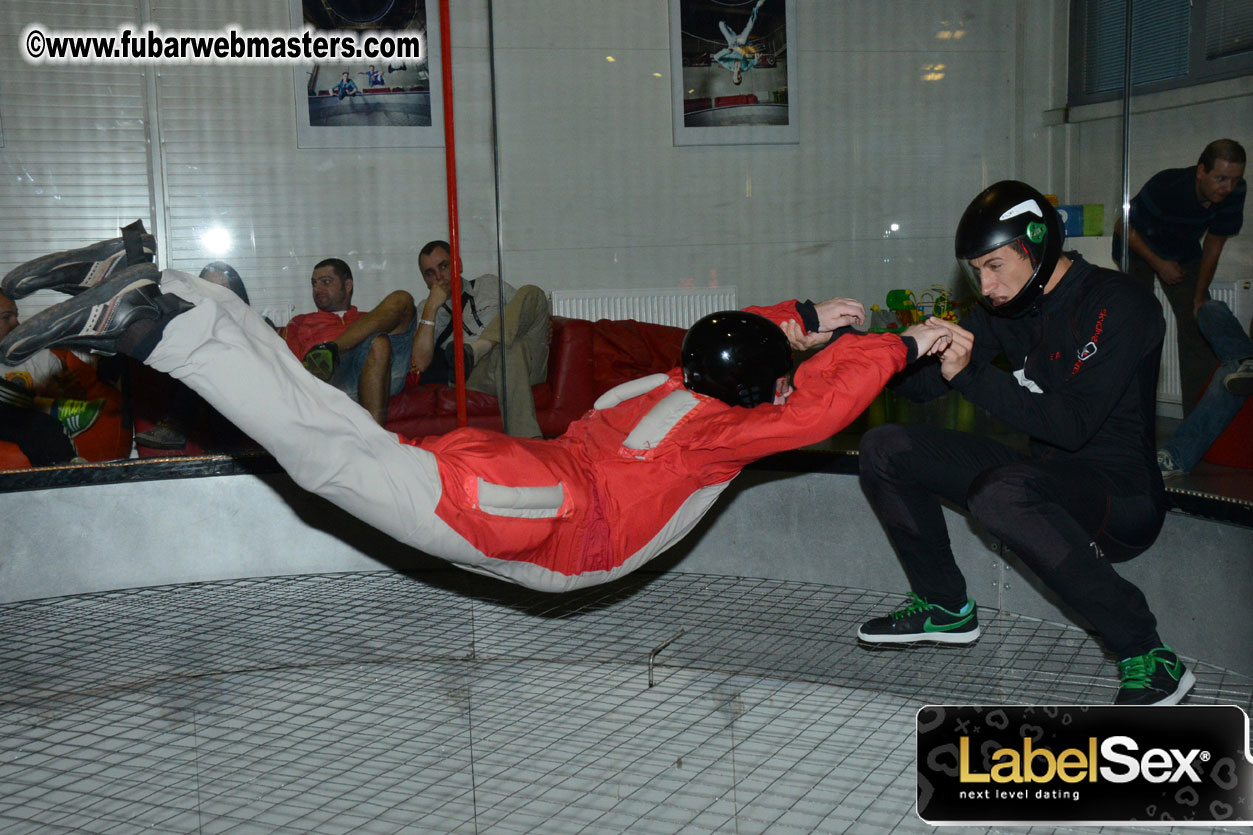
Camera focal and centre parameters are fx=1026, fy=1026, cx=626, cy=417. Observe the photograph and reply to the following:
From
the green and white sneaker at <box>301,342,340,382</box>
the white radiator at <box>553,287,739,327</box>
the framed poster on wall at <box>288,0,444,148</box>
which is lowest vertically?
the green and white sneaker at <box>301,342,340,382</box>

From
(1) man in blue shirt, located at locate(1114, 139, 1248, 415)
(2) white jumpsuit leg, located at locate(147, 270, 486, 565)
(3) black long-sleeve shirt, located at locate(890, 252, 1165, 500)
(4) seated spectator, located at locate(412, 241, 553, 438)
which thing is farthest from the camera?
(4) seated spectator, located at locate(412, 241, 553, 438)

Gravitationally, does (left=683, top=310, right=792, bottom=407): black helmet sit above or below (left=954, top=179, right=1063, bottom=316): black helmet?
below

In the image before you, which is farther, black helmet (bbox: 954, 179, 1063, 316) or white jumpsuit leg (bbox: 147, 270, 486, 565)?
black helmet (bbox: 954, 179, 1063, 316)

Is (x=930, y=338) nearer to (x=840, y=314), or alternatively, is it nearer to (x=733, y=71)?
(x=840, y=314)

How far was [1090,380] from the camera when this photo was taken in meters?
2.58

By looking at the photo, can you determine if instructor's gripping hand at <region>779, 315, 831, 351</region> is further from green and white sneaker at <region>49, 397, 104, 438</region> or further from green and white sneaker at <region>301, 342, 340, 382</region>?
green and white sneaker at <region>49, 397, 104, 438</region>

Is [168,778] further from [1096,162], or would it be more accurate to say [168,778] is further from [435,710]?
[1096,162]

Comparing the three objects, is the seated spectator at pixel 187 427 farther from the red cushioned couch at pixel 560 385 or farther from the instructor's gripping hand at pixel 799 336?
the instructor's gripping hand at pixel 799 336

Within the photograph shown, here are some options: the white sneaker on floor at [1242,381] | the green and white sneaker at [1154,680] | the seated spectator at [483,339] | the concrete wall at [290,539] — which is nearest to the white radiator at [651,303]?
the seated spectator at [483,339]

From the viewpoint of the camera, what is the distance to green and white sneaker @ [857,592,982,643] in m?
3.07

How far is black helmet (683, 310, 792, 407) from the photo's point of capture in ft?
8.95

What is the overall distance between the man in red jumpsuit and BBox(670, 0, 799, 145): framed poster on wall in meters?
1.78

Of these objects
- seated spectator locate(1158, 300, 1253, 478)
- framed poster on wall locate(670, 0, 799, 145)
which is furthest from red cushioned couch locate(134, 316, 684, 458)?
seated spectator locate(1158, 300, 1253, 478)

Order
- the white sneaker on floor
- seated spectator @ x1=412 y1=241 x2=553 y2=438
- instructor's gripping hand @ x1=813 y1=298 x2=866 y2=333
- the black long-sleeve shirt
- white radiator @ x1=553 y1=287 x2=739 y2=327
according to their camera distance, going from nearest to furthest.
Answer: the black long-sleeve shirt < instructor's gripping hand @ x1=813 y1=298 x2=866 y2=333 < the white sneaker on floor < seated spectator @ x1=412 y1=241 x2=553 y2=438 < white radiator @ x1=553 y1=287 x2=739 y2=327
